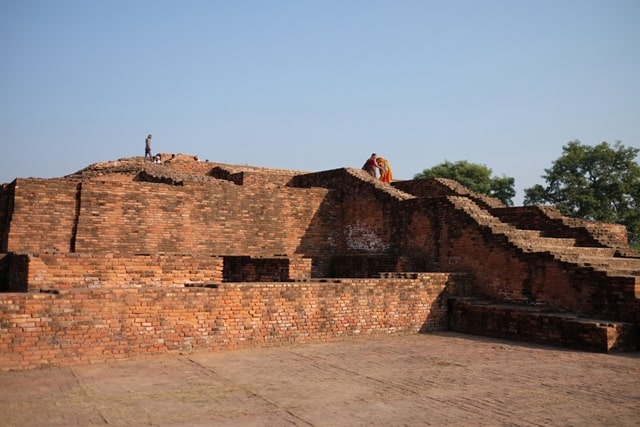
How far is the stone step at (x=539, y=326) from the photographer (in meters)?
8.07

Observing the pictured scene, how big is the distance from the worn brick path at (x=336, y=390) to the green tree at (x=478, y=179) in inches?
1366

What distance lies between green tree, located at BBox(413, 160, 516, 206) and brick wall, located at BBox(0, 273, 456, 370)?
107 feet

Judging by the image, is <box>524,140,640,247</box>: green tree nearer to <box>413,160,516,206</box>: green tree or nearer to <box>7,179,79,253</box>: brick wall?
<box>413,160,516,206</box>: green tree

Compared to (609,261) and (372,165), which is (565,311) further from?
(372,165)

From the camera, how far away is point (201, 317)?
306 inches

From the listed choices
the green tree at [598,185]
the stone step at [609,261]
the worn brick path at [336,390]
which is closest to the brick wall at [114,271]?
the worn brick path at [336,390]

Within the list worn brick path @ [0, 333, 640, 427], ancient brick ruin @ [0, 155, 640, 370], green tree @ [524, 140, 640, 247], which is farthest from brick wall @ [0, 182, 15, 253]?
green tree @ [524, 140, 640, 247]

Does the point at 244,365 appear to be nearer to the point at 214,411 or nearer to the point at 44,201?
the point at 214,411

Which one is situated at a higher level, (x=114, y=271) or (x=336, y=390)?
(x=114, y=271)

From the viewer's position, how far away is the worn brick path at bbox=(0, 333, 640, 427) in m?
4.82

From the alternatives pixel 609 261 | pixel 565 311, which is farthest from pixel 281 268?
pixel 609 261

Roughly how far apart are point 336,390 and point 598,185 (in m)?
32.8

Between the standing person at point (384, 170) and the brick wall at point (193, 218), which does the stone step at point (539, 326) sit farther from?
the standing person at point (384, 170)

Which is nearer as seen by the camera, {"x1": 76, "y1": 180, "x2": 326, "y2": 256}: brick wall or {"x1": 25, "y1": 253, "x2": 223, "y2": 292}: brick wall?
{"x1": 25, "y1": 253, "x2": 223, "y2": 292}: brick wall
